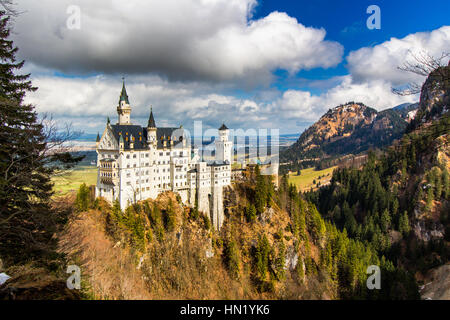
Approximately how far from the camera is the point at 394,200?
349 feet

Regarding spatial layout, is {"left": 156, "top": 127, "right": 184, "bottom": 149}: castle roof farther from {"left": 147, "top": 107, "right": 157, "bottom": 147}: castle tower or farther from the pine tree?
the pine tree

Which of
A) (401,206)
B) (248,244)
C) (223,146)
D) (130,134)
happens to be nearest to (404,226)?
(401,206)

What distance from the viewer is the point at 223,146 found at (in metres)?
65.3

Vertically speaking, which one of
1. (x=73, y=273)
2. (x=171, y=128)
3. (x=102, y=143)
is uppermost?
(x=171, y=128)

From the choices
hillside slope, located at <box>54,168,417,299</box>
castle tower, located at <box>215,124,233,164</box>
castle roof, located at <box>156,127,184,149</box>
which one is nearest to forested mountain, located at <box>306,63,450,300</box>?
hillside slope, located at <box>54,168,417,299</box>

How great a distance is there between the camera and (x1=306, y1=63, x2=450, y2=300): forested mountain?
273 feet

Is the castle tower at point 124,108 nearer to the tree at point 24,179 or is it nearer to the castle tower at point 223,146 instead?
the castle tower at point 223,146

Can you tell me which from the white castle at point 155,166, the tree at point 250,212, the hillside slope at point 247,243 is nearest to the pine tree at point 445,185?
the hillside slope at point 247,243

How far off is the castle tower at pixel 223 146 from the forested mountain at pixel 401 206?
1513 inches

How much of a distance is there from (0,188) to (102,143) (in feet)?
131

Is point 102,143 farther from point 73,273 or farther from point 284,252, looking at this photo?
point 284,252

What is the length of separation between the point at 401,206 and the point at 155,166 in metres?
107

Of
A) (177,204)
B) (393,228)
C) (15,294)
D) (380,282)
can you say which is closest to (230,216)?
(177,204)

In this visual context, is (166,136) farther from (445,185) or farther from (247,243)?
(445,185)
